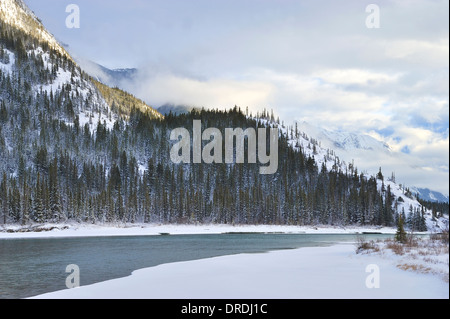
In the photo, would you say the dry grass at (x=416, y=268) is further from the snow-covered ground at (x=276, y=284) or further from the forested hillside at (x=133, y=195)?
the forested hillside at (x=133, y=195)

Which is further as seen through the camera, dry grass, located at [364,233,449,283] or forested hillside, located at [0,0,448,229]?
forested hillside, located at [0,0,448,229]

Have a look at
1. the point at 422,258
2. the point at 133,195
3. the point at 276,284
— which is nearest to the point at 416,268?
the point at 422,258

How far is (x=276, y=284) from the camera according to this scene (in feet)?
62.1

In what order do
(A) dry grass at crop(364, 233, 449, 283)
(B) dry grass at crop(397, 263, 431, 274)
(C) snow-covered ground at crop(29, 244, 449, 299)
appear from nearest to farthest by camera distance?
(C) snow-covered ground at crop(29, 244, 449, 299) < (A) dry grass at crop(364, 233, 449, 283) < (B) dry grass at crop(397, 263, 431, 274)

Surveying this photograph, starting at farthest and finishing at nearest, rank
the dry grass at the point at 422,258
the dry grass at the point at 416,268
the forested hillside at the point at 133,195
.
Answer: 1. the forested hillside at the point at 133,195
2. the dry grass at the point at 416,268
3. the dry grass at the point at 422,258

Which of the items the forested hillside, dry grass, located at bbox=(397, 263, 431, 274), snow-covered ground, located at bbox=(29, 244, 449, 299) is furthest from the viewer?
the forested hillside

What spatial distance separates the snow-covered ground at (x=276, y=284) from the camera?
16531 millimetres

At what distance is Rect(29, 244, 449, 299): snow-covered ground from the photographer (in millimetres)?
16531

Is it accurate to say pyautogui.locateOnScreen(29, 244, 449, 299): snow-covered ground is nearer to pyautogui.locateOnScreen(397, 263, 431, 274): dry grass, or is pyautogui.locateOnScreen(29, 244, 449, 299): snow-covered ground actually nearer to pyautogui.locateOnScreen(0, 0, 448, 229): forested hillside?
pyautogui.locateOnScreen(397, 263, 431, 274): dry grass

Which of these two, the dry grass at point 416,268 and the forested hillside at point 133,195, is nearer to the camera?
the dry grass at point 416,268

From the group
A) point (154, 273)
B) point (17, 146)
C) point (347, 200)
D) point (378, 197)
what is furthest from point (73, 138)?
point (154, 273)

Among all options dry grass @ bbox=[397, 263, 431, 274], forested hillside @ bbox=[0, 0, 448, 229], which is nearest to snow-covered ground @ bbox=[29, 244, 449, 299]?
dry grass @ bbox=[397, 263, 431, 274]

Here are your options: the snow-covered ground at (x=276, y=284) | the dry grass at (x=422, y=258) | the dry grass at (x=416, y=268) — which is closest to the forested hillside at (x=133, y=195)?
the snow-covered ground at (x=276, y=284)
